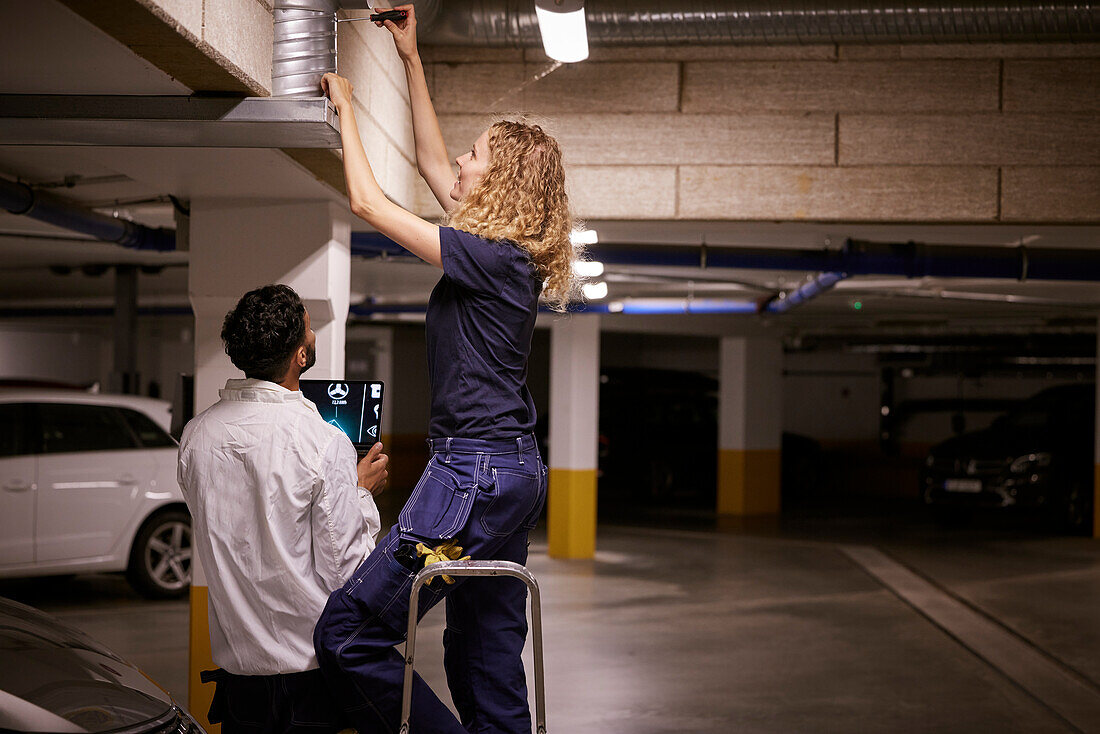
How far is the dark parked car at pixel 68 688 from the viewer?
64.0 inches

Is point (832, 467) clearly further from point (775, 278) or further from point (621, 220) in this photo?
point (621, 220)

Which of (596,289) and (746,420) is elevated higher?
(596,289)

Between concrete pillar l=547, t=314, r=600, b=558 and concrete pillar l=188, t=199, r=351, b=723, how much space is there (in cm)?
527

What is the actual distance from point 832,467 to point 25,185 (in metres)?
14.3

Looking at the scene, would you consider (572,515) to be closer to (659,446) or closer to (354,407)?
(659,446)

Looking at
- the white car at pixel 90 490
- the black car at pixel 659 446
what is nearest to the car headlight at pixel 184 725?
the white car at pixel 90 490

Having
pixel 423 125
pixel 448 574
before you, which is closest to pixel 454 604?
pixel 448 574

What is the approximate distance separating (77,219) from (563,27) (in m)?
3.24

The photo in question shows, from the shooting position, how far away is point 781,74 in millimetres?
4230

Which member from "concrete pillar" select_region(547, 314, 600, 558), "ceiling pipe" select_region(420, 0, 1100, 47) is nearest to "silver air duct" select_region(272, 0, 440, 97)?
"ceiling pipe" select_region(420, 0, 1100, 47)

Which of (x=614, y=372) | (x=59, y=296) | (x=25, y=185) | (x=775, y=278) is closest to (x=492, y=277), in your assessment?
(x=25, y=185)

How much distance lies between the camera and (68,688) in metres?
1.77

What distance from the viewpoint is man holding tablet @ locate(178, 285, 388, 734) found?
1905 mm

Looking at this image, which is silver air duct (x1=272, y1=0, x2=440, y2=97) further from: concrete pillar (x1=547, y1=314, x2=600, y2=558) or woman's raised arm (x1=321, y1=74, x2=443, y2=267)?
concrete pillar (x1=547, y1=314, x2=600, y2=558)
